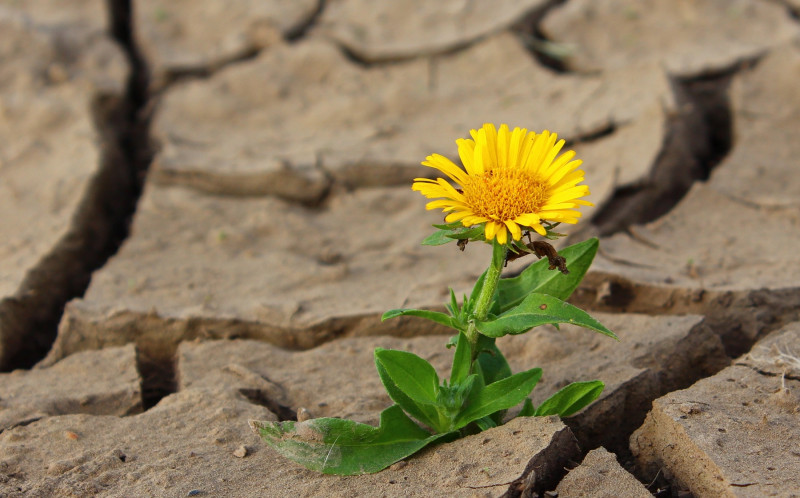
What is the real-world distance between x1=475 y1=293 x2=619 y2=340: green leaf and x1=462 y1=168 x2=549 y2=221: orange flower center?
21 cm

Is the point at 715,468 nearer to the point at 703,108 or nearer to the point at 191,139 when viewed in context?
the point at 703,108

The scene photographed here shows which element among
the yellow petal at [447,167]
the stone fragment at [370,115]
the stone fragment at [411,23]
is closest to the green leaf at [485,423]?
the yellow petal at [447,167]

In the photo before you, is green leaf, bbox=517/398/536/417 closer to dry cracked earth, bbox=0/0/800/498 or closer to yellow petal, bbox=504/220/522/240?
dry cracked earth, bbox=0/0/800/498

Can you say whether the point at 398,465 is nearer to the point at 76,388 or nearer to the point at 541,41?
the point at 76,388

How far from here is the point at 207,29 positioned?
4188 millimetres

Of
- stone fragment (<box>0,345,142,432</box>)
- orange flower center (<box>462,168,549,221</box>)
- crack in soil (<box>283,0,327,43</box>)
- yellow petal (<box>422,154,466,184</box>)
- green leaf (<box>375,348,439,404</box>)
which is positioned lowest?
stone fragment (<box>0,345,142,432</box>)

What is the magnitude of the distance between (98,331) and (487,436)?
1364 mm

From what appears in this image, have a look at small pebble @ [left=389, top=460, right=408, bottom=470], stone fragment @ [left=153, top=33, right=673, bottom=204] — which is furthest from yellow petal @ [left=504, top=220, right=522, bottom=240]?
stone fragment @ [left=153, top=33, right=673, bottom=204]

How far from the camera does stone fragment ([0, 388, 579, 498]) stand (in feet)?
5.49

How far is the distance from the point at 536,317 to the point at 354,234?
145 centimetres

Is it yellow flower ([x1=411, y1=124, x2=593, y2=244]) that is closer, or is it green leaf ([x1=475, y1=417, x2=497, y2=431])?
yellow flower ([x1=411, y1=124, x2=593, y2=244])

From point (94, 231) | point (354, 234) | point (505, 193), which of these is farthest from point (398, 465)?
point (94, 231)

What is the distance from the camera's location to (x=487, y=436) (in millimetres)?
1765

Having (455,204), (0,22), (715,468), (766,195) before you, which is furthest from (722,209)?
(0,22)
